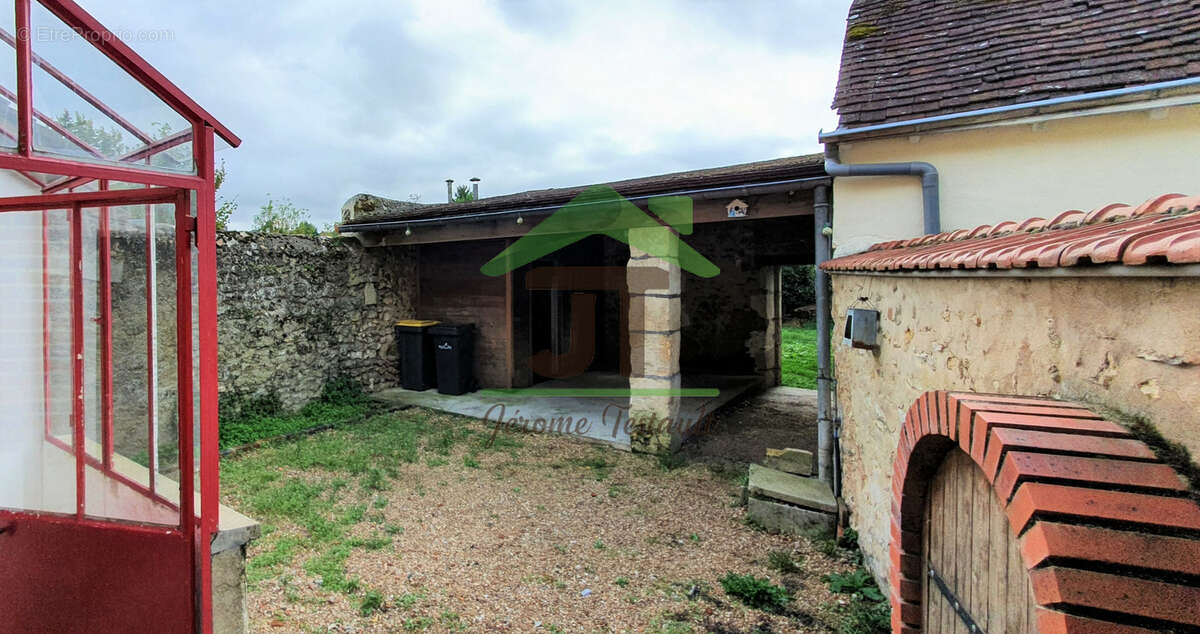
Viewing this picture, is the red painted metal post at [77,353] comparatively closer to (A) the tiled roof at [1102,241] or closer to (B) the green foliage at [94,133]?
(B) the green foliage at [94,133]

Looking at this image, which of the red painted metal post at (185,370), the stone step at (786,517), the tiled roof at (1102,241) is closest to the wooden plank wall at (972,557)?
the tiled roof at (1102,241)

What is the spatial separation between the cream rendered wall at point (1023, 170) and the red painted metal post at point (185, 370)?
4.56m

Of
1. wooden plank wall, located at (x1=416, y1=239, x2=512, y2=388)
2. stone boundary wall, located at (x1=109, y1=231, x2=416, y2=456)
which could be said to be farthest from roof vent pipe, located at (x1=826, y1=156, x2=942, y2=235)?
stone boundary wall, located at (x1=109, y1=231, x2=416, y2=456)

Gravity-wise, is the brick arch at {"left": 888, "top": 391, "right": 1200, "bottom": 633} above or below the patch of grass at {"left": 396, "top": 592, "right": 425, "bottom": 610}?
above

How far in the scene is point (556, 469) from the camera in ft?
18.8

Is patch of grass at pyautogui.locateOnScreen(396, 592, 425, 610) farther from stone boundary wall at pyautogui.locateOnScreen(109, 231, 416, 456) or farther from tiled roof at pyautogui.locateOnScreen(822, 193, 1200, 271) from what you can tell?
stone boundary wall at pyautogui.locateOnScreen(109, 231, 416, 456)

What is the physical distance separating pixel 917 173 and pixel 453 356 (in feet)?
22.4

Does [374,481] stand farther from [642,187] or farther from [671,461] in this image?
[642,187]

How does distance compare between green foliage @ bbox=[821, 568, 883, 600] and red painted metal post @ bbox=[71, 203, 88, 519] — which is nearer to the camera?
red painted metal post @ bbox=[71, 203, 88, 519]

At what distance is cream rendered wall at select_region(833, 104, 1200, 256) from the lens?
385cm

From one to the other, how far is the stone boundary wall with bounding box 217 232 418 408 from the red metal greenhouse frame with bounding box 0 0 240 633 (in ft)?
15.6

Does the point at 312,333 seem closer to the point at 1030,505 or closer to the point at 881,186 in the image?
the point at 881,186

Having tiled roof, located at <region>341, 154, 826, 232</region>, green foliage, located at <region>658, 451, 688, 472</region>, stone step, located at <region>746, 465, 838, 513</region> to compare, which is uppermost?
tiled roof, located at <region>341, 154, 826, 232</region>

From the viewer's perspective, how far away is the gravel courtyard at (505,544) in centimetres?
314
